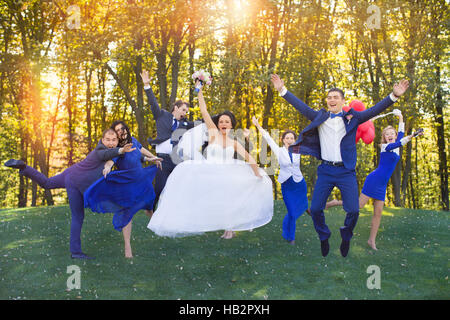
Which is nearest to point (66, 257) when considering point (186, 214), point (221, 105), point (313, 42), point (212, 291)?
point (186, 214)

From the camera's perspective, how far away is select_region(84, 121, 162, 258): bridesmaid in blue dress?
8.25 meters

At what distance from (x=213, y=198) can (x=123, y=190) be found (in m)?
1.89

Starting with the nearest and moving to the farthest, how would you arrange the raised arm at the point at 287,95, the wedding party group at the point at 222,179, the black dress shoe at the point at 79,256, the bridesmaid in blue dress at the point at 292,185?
the raised arm at the point at 287,95, the wedding party group at the point at 222,179, the black dress shoe at the point at 79,256, the bridesmaid in blue dress at the point at 292,185

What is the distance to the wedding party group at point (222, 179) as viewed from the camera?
317 inches

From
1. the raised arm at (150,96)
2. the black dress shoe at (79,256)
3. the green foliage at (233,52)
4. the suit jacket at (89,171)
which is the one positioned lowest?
the black dress shoe at (79,256)

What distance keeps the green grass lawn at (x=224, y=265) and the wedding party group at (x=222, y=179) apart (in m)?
0.66

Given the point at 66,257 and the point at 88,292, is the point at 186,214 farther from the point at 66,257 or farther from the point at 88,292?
the point at 66,257

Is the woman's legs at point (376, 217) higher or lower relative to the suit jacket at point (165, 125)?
lower

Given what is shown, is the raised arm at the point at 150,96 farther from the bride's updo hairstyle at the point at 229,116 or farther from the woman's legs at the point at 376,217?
the woman's legs at the point at 376,217

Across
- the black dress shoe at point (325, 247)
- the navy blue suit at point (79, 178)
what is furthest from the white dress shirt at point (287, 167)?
the navy blue suit at point (79, 178)

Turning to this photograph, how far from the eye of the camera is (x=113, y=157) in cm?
829

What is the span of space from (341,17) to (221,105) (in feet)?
26.9

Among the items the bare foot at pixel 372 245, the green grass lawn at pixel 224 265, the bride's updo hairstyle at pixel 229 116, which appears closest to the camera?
the green grass lawn at pixel 224 265

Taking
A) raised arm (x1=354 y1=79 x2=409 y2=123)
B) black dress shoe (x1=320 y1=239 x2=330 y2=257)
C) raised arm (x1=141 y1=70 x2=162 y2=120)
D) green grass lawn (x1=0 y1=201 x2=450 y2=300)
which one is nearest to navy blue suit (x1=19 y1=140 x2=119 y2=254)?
green grass lawn (x1=0 y1=201 x2=450 y2=300)
